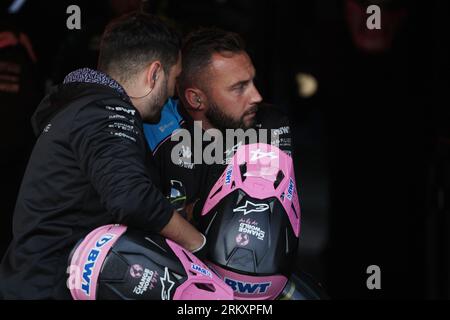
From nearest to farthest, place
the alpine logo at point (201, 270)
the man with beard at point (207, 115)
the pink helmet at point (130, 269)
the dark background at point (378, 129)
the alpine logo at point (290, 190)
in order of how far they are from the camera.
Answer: the pink helmet at point (130, 269)
the alpine logo at point (201, 270)
the alpine logo at point (290, 190)
the man with beard at point (207, 115)
the dark background at point (378, 129)

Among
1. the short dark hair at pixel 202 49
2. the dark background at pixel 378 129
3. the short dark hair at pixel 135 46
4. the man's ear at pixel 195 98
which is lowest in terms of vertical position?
the dark background at pixel 378 129

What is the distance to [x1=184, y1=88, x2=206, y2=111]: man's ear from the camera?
2.88 meters

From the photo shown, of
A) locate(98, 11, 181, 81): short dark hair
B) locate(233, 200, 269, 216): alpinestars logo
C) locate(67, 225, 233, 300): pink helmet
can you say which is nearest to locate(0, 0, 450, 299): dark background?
locate(98, 11, 181, 81): short dark hair

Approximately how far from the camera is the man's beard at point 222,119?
2.79m

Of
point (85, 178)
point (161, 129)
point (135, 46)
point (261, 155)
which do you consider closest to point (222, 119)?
point (161, 129)

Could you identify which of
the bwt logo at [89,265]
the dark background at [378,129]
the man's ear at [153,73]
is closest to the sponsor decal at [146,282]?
the bwt logo at [89,265]

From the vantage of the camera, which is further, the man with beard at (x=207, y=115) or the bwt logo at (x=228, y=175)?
the man with beard at (x=207, y=115)

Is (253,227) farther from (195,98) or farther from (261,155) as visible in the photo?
(195,98)

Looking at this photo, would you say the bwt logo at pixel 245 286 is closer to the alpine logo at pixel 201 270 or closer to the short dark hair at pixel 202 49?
the alpine logo at pixel 201 270

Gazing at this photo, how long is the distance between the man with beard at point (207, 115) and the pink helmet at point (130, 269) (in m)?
0.58

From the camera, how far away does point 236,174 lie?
241 cm

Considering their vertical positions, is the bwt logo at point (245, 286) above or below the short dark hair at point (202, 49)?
below

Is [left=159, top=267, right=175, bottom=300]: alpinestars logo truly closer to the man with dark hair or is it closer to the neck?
the man with dark hair

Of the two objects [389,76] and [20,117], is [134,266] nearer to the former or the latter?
[20,117]
